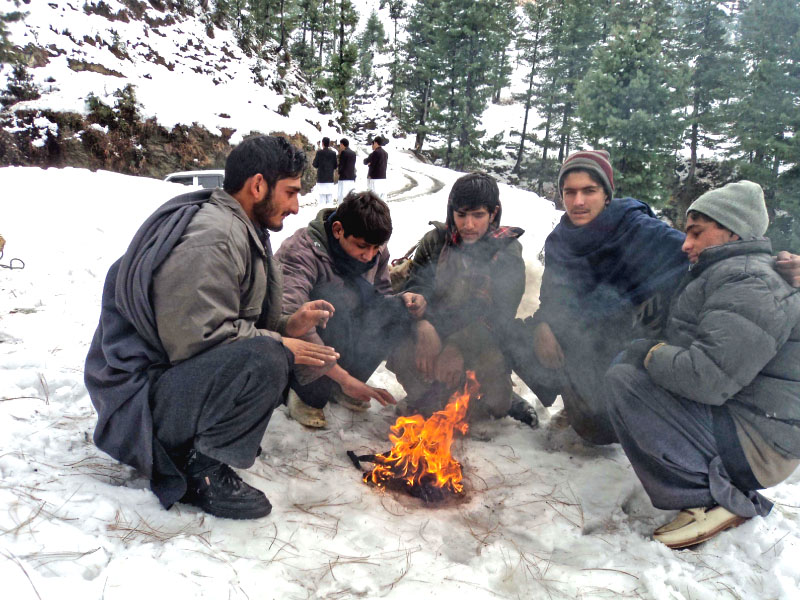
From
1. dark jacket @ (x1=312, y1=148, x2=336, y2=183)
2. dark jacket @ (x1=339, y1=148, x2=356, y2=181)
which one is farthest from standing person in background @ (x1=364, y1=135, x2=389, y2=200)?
dark jacket @ (x1=312, y1=148, x2=336, y2=183)

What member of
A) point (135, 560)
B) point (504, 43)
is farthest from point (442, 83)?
point (135, 560)

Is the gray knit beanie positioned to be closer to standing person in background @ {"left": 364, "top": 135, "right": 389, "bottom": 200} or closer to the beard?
the beard

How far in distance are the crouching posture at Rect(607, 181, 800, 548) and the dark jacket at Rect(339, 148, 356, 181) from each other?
1348cm

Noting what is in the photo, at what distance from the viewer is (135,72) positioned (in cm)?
1823

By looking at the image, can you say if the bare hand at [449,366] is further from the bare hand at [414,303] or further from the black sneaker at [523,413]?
the black sneaker at [523,413]

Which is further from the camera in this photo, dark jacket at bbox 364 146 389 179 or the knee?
dark jacket at bbox 364 146 389 179

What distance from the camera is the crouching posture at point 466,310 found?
3.55 metres

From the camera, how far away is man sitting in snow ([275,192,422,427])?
3176 mm

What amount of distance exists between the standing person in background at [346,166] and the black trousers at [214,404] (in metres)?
13.6

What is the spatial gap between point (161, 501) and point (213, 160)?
16.9 meters

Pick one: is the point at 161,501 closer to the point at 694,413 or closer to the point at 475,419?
the point at 475,419

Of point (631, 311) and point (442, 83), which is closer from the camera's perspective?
point (631, 311)

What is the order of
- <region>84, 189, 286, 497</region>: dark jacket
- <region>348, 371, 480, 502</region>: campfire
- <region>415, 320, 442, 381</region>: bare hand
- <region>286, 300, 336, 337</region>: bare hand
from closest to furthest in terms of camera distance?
<region>84, 189, 286, 497</region>: dark jacket < <region>286, 300, 336, 337</region>: bare hand < <region>348, 371, 480, 502</region>: campfire < <region>415, 320, 442, 381</region>: bare hand

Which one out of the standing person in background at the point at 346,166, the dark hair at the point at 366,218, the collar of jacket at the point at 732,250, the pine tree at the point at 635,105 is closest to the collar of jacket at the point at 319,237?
the dark hair at the point at 366,218
